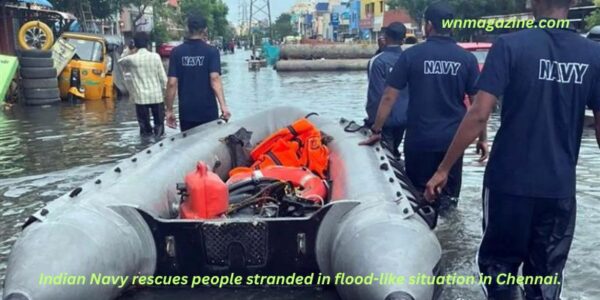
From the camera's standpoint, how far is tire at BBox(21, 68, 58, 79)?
17359 millimetres

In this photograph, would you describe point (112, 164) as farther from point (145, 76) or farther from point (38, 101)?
point (38, 101)

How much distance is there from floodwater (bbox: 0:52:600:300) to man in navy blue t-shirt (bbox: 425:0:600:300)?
3.65ft

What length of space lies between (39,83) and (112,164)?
9.91 metres

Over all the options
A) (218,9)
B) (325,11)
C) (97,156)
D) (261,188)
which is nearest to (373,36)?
(218,9)

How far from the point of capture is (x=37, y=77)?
1756cm

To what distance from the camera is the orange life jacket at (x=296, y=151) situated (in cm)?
575

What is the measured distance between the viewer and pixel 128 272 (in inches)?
153

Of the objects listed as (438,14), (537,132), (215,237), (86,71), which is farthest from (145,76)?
(86,71)

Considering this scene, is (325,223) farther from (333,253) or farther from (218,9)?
(218,9)

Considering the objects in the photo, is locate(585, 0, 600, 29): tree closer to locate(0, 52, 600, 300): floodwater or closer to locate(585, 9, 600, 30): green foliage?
locate(585, 9, 600, 30): green foliage

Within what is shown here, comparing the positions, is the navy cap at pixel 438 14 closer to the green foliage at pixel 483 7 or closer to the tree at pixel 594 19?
the tree at pixel 594 19

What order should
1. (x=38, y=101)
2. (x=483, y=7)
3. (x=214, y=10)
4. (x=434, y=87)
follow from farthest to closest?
(x=214, y=10) < (x=483, y=7) < (x=38, y=101) < (x=434, y=87)

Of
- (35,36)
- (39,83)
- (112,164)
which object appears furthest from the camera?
(35,36)

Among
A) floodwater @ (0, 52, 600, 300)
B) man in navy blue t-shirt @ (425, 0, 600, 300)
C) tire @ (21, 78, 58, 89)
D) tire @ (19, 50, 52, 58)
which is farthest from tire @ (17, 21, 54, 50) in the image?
man in navy blue t-shirt @ (425, 0, 600, 300)
